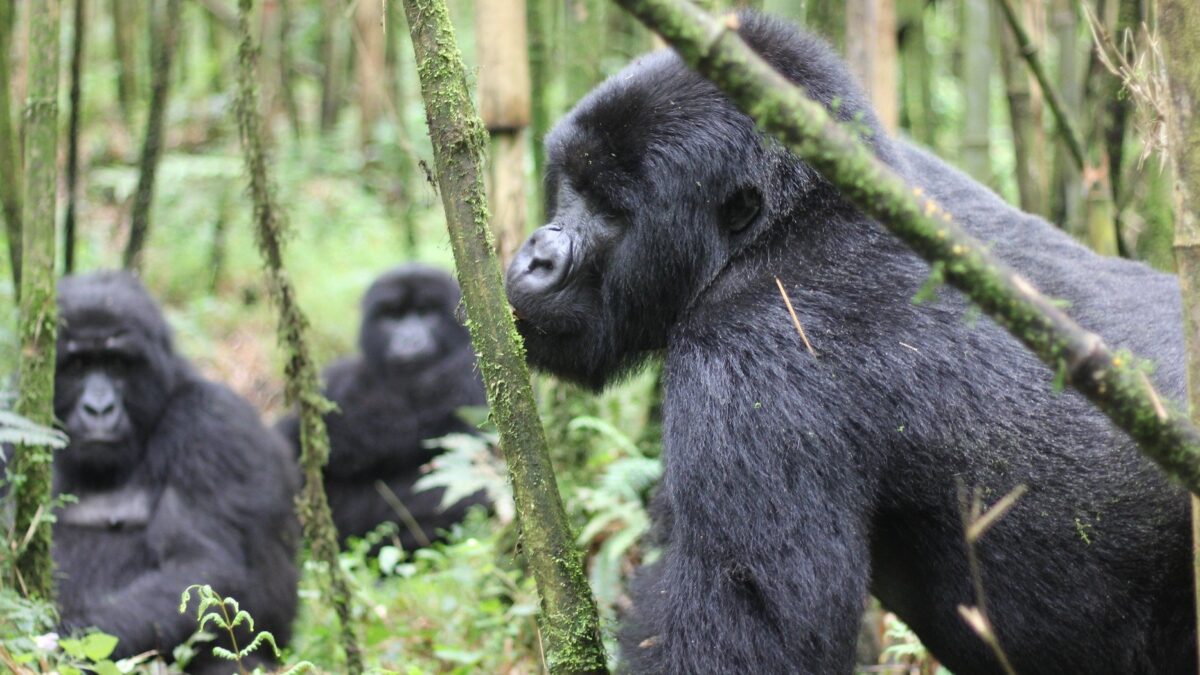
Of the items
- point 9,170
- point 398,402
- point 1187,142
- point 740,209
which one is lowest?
point 398,402

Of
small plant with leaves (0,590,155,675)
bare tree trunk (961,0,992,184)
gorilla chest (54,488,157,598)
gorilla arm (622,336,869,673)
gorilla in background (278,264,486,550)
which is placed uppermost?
bare tree trunk (961,0,992,184)

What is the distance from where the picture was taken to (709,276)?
111 inches

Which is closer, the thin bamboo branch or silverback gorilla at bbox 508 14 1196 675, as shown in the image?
silverback gorilla at bbox 508 14 1196 675

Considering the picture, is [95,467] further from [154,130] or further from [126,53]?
[126,53]

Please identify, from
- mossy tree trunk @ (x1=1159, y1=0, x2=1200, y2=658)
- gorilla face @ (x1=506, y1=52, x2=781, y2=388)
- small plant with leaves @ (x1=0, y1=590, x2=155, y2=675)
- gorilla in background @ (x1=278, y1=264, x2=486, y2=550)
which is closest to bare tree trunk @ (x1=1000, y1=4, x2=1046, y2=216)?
gorilla face @ (x1=506, y1=52, x2=781, y2=388)

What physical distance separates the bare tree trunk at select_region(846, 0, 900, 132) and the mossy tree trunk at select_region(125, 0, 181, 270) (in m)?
3.06

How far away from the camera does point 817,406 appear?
2451 mm

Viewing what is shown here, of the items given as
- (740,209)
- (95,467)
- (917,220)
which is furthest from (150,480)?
(917,220)

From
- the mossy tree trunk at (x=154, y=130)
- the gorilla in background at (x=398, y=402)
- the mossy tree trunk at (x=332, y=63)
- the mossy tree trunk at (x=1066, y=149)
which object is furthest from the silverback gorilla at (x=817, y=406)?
the mossy tree trunk at (x=332, y=63)

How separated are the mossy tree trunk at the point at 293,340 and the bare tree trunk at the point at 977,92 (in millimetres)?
3135

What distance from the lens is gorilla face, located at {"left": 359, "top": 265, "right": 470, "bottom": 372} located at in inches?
315

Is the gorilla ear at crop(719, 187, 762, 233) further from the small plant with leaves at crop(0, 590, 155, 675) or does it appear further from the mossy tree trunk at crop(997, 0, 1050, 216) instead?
the mossy tree trunk at crop(997, 0, 1050, 216)

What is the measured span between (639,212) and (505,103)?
69.9 inches

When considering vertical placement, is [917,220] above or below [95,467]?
above
